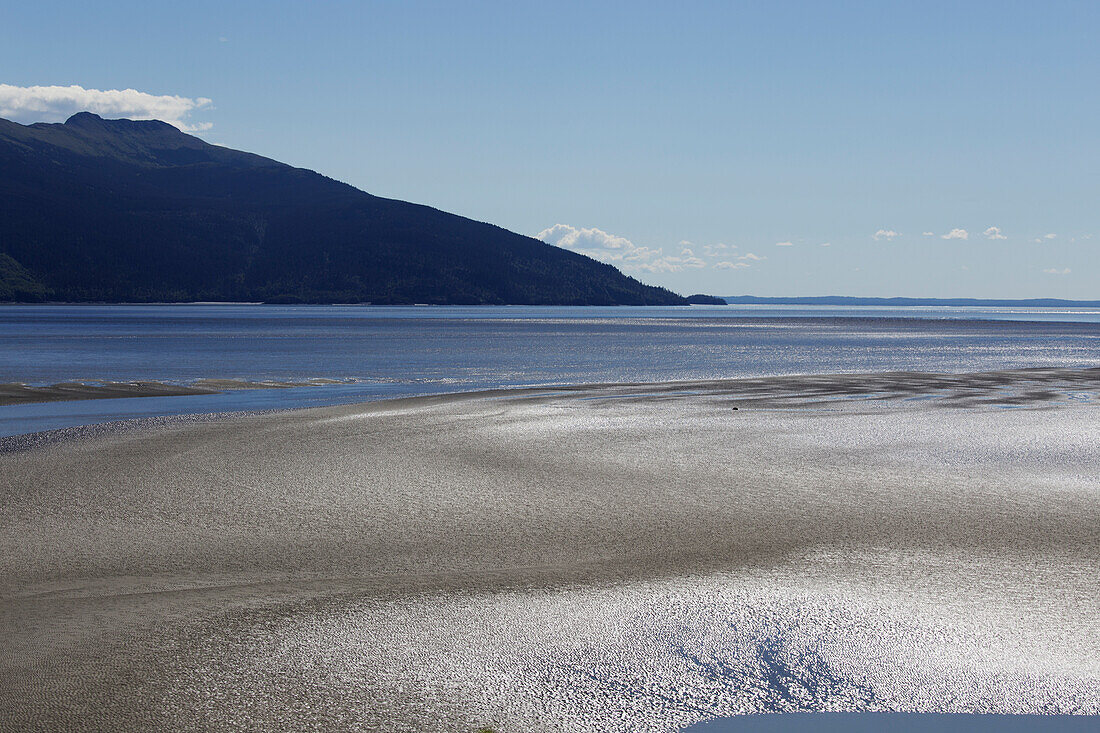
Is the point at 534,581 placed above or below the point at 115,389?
above

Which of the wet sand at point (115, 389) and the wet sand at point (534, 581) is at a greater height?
the wet sand at point (534, 581)

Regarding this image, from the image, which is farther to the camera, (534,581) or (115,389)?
(115,389)

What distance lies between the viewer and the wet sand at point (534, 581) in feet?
20.7

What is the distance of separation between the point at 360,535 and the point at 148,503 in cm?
356

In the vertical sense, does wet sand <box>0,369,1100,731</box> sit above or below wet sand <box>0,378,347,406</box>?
above

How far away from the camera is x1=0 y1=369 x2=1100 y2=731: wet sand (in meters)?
6.32

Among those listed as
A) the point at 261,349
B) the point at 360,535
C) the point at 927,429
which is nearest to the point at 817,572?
the point at 360,535

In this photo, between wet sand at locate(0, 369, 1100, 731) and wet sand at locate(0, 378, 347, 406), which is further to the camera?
wet sand at locate(0, 378, 347, 406)

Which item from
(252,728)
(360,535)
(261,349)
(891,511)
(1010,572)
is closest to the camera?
(252,728)

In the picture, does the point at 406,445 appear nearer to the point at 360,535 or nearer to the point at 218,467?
the point at 218,467

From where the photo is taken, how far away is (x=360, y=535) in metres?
10.9

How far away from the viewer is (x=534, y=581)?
29.7ft

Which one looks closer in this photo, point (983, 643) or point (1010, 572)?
point (983, 643)

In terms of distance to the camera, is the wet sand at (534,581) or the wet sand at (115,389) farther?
the wet sand at (115,389)
